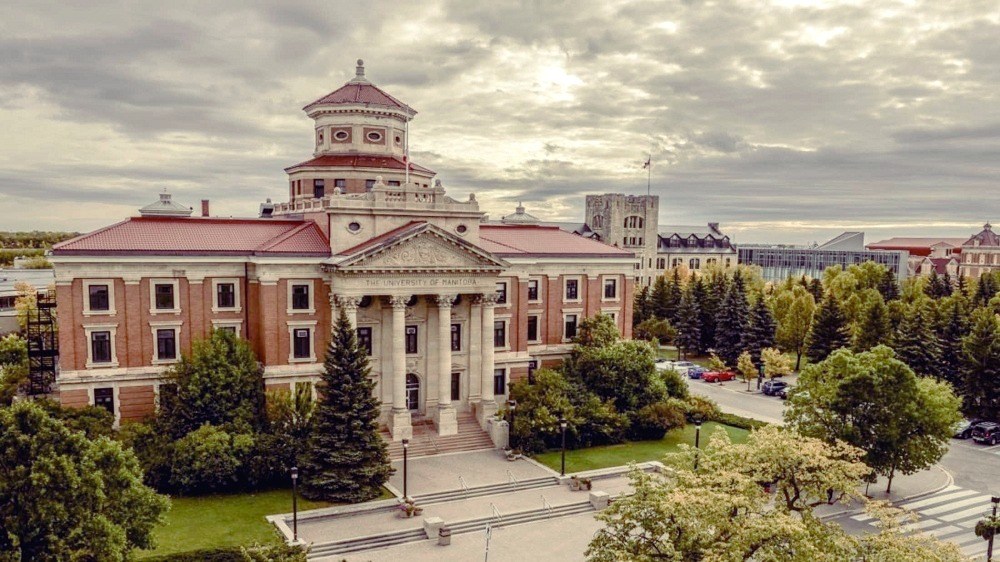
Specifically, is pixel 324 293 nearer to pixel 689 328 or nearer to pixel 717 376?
pixel 717 376

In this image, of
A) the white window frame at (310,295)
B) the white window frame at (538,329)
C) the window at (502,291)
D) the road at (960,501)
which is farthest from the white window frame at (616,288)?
the white window frame at (310,295)

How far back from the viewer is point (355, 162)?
49.9 meters

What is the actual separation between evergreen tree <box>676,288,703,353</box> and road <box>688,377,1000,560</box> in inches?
960

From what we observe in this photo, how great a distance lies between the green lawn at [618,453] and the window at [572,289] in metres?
12.0

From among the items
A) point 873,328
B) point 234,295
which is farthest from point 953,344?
point 234,295

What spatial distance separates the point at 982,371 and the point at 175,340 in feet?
177

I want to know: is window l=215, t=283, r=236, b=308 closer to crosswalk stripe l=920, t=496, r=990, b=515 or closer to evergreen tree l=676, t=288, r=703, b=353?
crosswalk stripe l=920, t=496, r=990, b=515

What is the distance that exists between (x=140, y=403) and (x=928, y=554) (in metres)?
38.9

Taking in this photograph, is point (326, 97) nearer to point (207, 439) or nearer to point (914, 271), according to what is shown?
point (207, 439)

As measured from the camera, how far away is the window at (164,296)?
4044 cm

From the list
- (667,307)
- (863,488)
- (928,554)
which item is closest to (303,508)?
(928,554)

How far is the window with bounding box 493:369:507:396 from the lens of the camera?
4938 cm

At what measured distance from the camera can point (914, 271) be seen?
146500 millimetres

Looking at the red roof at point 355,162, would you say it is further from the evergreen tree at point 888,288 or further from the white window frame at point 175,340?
the evergreen tree at point 888,288
